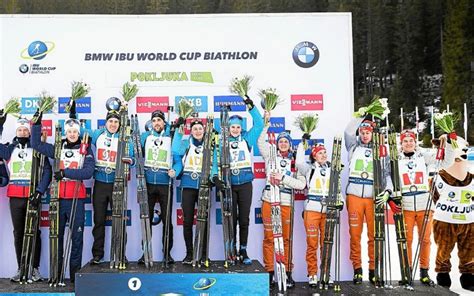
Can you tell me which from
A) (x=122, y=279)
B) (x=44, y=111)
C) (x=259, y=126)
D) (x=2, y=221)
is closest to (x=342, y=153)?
(x=259, y=126)

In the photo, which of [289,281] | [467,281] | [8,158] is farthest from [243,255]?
[8,158]

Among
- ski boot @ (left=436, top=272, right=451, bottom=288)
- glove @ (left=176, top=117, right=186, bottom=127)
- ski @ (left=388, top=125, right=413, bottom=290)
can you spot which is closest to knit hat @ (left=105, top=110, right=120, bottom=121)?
glove @ (left=176, top=117, right=186, bottom=127)

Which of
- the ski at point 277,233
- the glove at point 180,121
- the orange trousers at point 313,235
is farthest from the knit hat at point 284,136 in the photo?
the glove at point 180,121

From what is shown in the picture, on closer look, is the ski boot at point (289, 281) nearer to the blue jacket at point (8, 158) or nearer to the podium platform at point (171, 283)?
the podium platform at point (171, 283)

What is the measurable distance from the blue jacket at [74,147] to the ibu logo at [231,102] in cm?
149

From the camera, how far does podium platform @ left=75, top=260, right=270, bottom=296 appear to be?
4.97 metres

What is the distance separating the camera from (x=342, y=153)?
239 inches

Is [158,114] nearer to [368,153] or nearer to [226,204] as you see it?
[226,204]

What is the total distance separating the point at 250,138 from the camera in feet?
18.7

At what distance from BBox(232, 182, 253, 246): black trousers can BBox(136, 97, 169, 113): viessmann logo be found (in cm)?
127

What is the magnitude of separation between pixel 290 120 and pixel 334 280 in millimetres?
1860

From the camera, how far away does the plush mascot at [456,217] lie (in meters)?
5.79

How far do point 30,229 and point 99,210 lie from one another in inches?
28.3

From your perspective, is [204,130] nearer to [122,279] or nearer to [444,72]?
[122,279]
